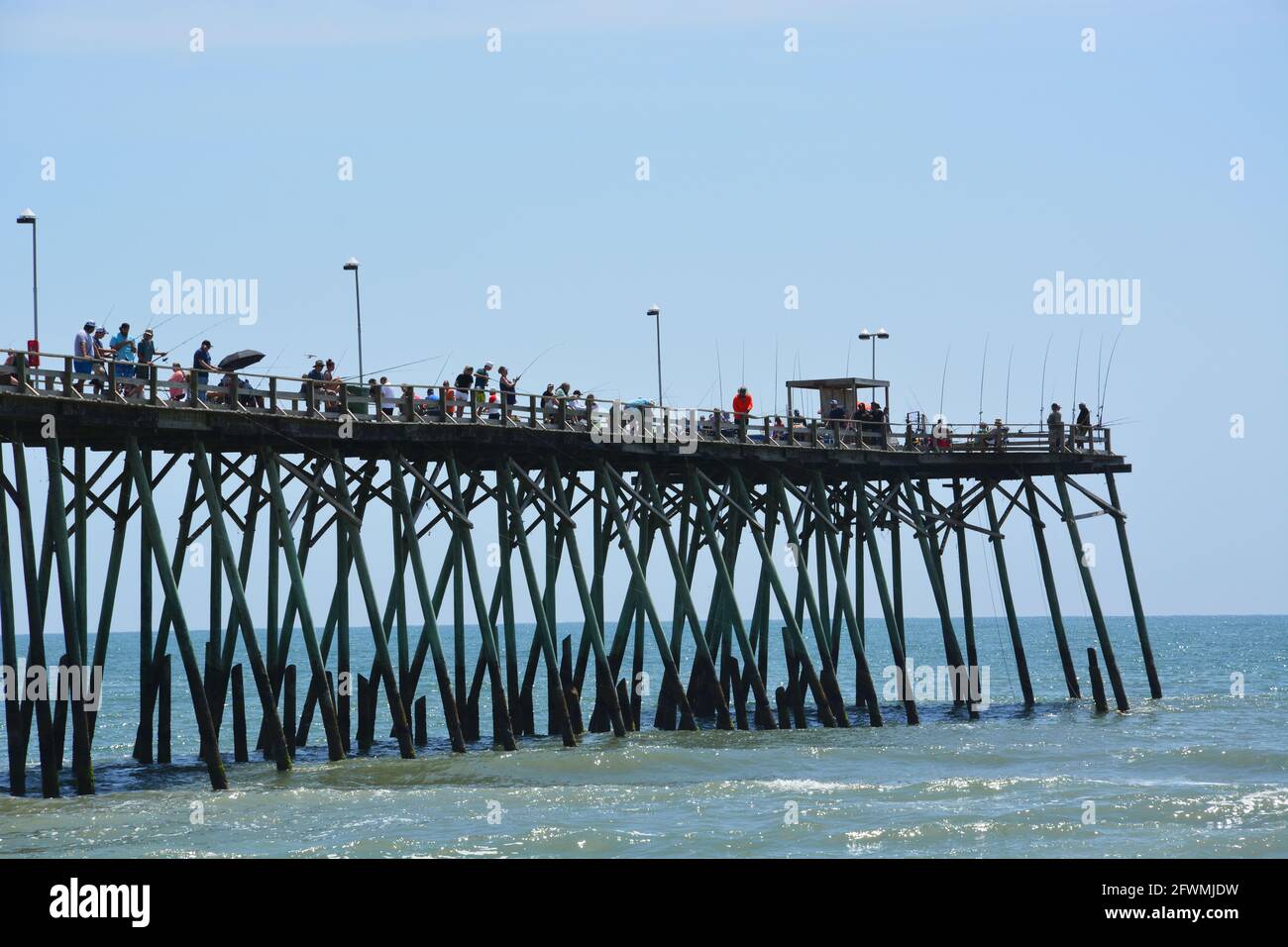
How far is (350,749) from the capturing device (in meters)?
40.0

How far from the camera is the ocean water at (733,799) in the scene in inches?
1003

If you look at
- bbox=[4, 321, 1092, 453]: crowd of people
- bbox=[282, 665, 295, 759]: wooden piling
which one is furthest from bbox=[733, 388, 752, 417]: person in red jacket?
bbox=[282, 665, 295, 759]: wooden piling

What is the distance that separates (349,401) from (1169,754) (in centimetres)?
1754

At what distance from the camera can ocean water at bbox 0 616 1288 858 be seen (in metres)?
25.5

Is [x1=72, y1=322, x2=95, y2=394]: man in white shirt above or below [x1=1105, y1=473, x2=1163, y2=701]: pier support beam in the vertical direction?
above

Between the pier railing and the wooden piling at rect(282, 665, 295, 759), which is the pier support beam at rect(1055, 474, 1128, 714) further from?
the wooden piling at rect(282, 665, 295, 759)

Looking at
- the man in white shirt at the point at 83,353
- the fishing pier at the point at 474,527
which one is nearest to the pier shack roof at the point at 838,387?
the fishing pier at the point at 474,527

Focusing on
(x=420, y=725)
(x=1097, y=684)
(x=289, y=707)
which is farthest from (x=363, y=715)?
(x=1097, y=684)

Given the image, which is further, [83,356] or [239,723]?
[239,723]

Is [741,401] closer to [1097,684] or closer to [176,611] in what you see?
[1097,684]

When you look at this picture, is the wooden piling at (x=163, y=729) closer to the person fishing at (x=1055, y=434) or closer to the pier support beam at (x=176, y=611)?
the pier support beam at (x=176, y=611)

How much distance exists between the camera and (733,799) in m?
29.8

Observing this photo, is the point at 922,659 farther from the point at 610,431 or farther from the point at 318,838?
the point at 318,838
